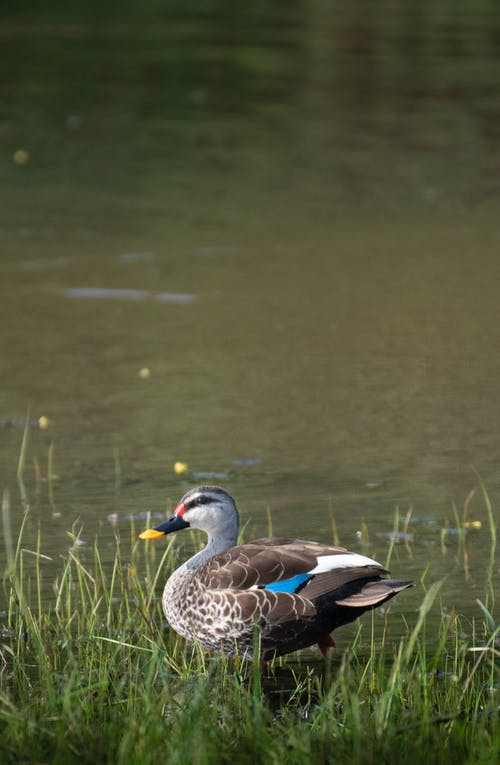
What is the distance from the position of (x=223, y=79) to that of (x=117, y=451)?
1230 centimetres

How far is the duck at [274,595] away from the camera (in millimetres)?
5344

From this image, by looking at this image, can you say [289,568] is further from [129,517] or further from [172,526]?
[129,517]

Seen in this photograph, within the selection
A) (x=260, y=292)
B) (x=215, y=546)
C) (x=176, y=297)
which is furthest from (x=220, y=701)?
(x=260, y=292)

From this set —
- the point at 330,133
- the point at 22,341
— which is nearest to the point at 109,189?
the point at 330,133

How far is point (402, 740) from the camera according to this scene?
13.5 ft

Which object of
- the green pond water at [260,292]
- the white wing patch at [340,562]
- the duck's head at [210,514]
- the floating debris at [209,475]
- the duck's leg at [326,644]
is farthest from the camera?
the floating debris at [209,475]

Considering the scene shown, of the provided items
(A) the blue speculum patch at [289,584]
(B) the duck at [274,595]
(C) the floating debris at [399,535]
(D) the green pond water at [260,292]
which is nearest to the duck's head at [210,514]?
(B) the duck at [274,595]

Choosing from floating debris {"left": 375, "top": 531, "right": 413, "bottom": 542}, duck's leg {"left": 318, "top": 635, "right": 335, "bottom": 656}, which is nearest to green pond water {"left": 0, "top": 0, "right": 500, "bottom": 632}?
floating debris {"left": 375, "top": 531, "right": 413, "bottom": 542}

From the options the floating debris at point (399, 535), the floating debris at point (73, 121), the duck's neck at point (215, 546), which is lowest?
the floating debris at point (399, 535)

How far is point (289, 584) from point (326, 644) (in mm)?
288

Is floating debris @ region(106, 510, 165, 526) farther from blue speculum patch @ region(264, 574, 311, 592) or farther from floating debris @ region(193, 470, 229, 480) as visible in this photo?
blue speculum patch @ region(264, 574, 311, 592)

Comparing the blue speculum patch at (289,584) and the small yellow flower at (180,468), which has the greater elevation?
the blue speculum patch at (289,584)

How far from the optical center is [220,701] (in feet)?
15.8

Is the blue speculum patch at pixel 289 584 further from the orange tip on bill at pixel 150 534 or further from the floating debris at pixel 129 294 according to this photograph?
the floating debris at pixel 129 294
